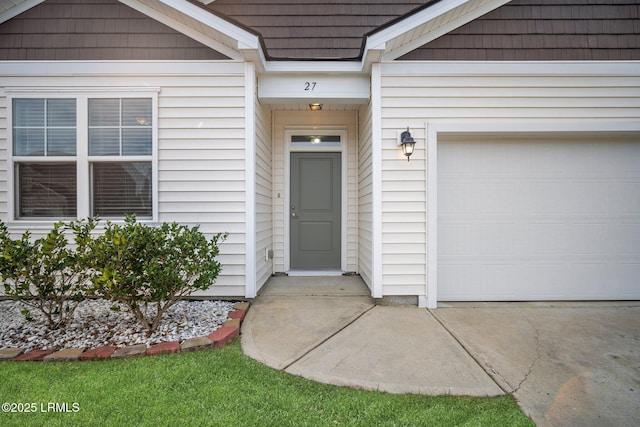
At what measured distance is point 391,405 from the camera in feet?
6.38

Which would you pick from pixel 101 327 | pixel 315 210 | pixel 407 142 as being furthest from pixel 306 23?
pixel 101 327

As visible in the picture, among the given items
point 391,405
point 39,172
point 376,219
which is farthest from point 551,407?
point 39,172

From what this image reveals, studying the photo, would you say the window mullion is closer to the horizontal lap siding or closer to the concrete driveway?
the horizontal lap siding

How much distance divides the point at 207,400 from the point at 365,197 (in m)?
3.08

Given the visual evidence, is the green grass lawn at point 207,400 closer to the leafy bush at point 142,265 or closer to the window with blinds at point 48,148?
the leafy bush at point 142,265

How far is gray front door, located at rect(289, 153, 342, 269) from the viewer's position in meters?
5.10

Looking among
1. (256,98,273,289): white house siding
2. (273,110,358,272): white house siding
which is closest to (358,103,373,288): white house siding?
(273,110,358,272): white house siding

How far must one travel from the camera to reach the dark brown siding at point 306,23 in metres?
4.34

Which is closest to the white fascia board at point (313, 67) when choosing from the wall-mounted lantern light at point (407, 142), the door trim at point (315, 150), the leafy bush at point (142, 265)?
the wall-mounted lantern light at point (407, 142)

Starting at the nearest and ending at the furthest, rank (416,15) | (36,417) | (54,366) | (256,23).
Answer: (36,417), (54,366), (416,15), (256,23)

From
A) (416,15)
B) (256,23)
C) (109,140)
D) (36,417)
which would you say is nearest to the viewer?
(36,417)

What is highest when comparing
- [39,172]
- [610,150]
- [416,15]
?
[416,15]

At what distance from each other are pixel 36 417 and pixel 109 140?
9.59ft

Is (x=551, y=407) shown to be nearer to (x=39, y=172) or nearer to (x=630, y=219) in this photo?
(x=630, y=219)
